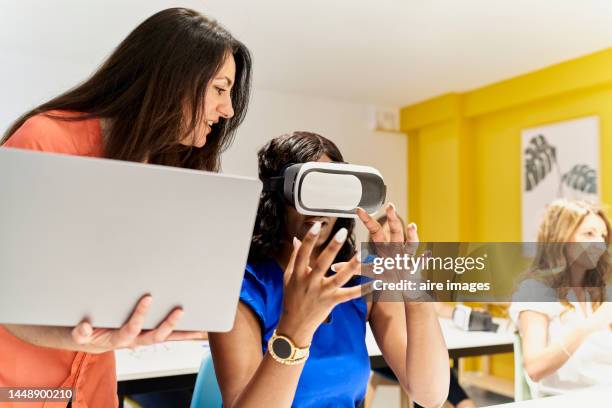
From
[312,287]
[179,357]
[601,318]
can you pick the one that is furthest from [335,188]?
[179,357]

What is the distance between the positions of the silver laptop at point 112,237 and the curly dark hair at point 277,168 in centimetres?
33

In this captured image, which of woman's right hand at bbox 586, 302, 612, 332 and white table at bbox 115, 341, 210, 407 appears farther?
white table at bbox 115, 341, 210, 407

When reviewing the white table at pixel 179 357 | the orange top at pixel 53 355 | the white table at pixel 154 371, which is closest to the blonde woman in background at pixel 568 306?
the white table at pixel 179 357

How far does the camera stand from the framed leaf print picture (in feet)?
11.4

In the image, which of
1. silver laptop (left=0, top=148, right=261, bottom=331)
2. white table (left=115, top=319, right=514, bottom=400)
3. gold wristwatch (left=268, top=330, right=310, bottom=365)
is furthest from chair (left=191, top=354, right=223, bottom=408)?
silver laptop (left=0, top=148, right=261, bottom=331)

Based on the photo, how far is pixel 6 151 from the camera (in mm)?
490

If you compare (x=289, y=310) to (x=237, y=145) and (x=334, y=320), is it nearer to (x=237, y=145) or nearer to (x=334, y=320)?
(x=334, y=320)

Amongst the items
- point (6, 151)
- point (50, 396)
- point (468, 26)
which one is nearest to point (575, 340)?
point (50, 396)

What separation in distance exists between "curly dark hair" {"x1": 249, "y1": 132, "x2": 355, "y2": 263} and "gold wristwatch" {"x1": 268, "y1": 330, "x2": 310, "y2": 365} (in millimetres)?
292

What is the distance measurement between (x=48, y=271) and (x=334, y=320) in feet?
1.90

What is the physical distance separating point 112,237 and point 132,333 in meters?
0.10

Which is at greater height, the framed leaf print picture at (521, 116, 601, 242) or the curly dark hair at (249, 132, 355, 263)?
the framed leaf print picture at (521, 116, 601, 242)

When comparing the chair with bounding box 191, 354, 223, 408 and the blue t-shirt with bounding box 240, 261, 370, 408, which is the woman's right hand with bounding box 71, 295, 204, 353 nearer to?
the blue t-shirt with bounding box 240, 261, 370, 408

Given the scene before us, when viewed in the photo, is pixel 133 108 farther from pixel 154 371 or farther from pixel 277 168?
pixel 154 371
